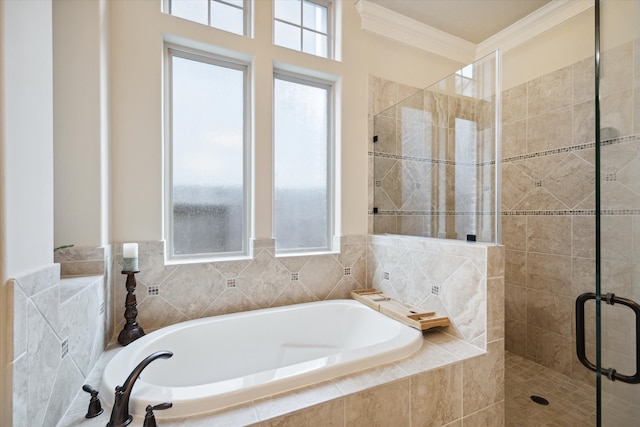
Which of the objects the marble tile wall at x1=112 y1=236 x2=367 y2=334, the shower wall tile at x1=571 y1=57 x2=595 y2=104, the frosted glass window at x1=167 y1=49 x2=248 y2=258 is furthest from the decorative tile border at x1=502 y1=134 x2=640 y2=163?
the frosted glass window at x1=167 y1=49 x2=248 y2=258

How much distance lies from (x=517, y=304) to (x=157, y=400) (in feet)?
8.62

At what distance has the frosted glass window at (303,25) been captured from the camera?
6.97 feet

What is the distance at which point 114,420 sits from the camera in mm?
868

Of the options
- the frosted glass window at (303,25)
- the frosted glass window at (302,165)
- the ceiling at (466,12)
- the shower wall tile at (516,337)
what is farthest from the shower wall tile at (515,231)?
the frosted glass window at (303,25)

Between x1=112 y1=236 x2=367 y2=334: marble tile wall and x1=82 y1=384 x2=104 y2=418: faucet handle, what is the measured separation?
733 millimetres

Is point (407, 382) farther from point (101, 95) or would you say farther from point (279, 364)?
point (101, 95)

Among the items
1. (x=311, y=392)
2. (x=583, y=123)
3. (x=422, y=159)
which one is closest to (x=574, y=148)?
(x=583, y=123)

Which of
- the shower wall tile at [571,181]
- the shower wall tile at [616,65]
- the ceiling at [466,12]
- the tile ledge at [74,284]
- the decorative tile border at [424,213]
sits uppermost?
the ceiling at [466,12]

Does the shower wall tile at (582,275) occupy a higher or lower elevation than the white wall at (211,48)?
lower

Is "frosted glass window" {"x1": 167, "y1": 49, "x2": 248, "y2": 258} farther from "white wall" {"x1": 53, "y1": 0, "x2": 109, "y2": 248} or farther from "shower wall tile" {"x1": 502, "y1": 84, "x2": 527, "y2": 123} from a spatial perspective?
"shower wall tile" {"x1": 502, "y1": 84, "x2": 527, "y2": 123}

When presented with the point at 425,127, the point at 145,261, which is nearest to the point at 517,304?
the point at 425,127

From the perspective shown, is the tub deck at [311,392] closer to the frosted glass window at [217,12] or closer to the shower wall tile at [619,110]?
the shower wall tile at [619,110]

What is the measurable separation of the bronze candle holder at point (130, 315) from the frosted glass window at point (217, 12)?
1721 mm

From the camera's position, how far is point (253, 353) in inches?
67.2
